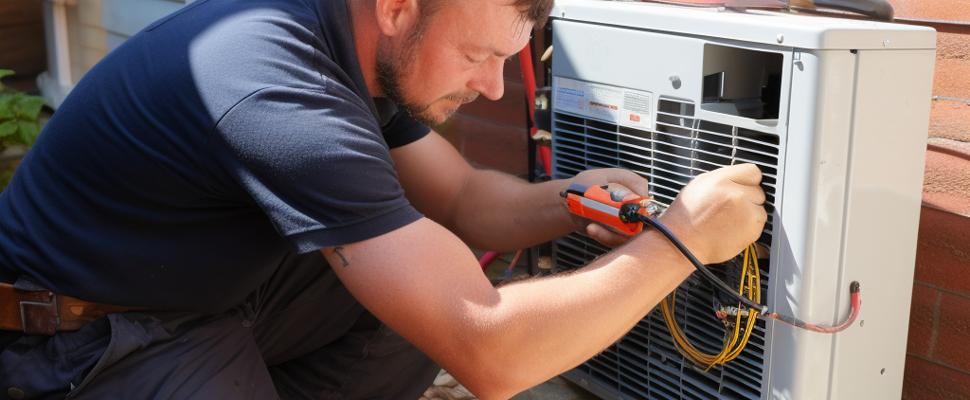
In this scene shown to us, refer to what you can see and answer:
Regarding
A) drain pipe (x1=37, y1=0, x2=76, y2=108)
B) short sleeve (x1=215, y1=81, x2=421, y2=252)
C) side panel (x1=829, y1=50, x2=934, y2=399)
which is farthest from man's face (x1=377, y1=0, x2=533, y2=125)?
drain pipe (x1=37, y1=0, x2=76, y2=108)

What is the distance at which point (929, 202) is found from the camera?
205 centimetres

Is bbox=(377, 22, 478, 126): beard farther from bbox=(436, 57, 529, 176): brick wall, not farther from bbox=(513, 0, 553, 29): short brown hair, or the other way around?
bbox=(436, 57, 529, 176): brick wall

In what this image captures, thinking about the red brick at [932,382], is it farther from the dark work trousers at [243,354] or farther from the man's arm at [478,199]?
the dark work trousers at [243,354]

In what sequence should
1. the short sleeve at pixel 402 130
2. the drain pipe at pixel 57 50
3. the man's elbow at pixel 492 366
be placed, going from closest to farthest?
the man's elbow at pixel 492 366 → the short sleeve at pixel 402 130 → the drain pipe at pixel 57 50

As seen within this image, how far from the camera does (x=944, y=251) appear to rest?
204 centimetres

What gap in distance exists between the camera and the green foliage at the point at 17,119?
339 cm

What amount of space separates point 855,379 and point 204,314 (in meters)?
1.13

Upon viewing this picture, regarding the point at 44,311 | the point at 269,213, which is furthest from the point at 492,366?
the point at 44,311

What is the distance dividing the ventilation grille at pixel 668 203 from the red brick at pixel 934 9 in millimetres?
598

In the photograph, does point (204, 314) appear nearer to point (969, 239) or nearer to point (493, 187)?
point (493, 187)

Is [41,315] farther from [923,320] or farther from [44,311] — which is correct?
[923,320]

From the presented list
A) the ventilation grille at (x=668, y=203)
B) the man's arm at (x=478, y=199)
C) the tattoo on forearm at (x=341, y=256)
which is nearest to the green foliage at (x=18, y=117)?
the man's arm at (x=478, y=199)

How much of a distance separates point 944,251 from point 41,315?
66.3 inches

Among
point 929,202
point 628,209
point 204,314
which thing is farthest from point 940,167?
point 204,314
